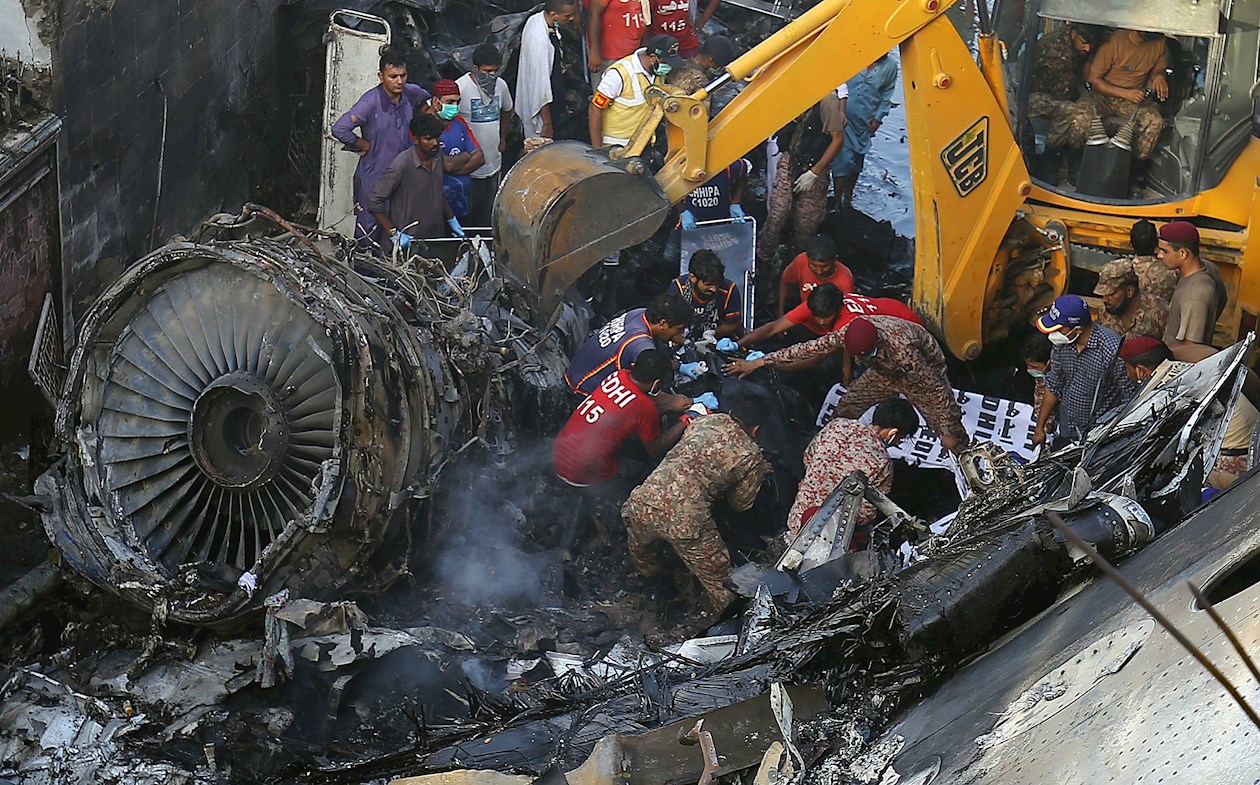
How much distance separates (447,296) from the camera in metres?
7.64

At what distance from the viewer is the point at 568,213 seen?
7691 millimetres

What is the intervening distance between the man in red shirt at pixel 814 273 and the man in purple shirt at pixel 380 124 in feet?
8.63

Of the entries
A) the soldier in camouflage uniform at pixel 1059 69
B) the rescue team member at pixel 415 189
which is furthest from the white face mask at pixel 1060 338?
the rescue team member at pixel 415 189

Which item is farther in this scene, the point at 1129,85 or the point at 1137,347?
the point at 1129,85

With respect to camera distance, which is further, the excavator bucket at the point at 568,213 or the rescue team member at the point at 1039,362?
the rescue team member at the point at 1039,362

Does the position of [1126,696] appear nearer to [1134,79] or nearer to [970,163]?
[970,163]

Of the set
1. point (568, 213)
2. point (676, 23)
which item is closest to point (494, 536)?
point (568, 213)

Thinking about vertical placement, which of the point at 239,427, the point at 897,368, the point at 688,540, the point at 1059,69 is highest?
the point at 1059,69

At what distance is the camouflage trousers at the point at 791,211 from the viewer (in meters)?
10.3

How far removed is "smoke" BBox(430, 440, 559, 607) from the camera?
24.1 ft

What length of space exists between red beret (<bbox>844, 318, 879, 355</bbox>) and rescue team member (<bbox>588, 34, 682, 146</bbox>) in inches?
104

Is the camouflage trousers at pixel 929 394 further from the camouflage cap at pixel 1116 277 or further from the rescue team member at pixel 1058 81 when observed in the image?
the rescue team member at pixel 1058 81

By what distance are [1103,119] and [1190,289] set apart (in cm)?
113

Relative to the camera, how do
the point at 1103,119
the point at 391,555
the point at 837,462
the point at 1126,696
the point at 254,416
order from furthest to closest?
the point at 1103,119 < the point at 837,462 < the point at 391,555 < the point at 254,416 < the point at 1126,696
